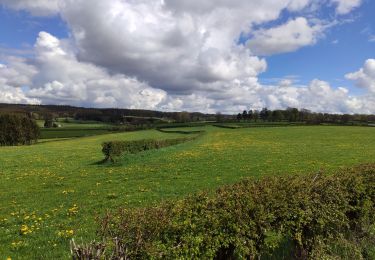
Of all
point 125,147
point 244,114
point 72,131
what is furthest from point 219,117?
point 125,147

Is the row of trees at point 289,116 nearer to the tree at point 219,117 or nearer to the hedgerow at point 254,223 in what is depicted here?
the tree at point 219,117

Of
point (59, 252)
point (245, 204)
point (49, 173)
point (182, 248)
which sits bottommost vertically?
point (49, 173)

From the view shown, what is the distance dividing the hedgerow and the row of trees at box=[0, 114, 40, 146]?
90.7 meters

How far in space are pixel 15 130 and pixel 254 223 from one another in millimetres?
92060

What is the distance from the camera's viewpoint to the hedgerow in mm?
4586

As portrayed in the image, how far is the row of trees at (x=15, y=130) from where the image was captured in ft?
281

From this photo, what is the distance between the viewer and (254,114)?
146 m

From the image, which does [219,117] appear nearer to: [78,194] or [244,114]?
[244,114]

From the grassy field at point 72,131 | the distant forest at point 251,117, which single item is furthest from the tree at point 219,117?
the grassy field at point 72,131

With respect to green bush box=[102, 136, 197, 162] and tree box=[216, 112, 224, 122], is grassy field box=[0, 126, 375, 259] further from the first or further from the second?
tree box=[216, 112, 224, 122]

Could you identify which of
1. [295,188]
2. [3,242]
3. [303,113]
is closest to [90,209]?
[3,242]

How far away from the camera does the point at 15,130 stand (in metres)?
86.1

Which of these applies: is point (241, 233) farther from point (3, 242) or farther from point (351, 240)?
point (3, 242)

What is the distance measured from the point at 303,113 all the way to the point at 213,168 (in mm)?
122540
